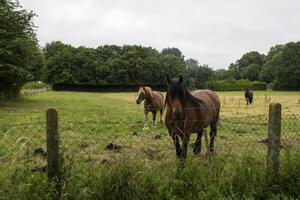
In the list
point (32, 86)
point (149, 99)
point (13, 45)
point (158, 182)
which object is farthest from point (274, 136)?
point (32, 86)

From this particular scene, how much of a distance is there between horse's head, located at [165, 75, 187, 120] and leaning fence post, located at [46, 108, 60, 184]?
8.99ft

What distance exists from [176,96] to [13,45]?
2493cm

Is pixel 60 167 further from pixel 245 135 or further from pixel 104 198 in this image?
pixel 245 135

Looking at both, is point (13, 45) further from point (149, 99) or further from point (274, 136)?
point (274, 136)

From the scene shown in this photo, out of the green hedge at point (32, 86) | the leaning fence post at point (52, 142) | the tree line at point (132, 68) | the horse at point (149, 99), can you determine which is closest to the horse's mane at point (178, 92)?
the leaning fence post at point (52, 142)

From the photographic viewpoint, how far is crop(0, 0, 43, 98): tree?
97.2 ft

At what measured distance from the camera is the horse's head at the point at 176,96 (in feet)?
24.9

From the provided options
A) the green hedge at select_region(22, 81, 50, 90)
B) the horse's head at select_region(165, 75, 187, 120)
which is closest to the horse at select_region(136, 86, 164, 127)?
the horse's head at select_region(165, 75, 187, 120)

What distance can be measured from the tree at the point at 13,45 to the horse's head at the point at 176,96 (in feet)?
76.8

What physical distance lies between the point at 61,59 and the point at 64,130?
90246 mm

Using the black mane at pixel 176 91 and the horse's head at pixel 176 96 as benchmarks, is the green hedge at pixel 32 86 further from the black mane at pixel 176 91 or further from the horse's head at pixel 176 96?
the horse's head at pixel 176 96

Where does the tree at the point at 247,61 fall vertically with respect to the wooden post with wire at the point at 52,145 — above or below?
above

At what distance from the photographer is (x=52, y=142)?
5461mm

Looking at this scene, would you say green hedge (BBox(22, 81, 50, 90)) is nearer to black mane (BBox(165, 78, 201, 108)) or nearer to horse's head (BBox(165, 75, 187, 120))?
black mane (BBox(165, 78, 201, 108))
